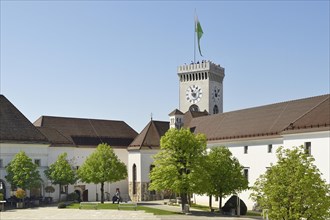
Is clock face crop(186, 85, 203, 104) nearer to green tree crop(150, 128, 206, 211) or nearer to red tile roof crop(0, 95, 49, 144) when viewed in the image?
red tile roof crop(0, 95, 49, 144)

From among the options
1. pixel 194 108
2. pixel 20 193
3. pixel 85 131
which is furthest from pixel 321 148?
pixel 194 108

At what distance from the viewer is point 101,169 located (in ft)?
212

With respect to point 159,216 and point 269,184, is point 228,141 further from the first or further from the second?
point 269,184

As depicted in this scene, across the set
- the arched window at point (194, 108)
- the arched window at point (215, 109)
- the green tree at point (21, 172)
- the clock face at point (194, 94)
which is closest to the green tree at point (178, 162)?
the green tree at point (21, 172)

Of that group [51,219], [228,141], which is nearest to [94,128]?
[228,141]

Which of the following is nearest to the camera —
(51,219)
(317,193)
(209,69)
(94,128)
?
(317,193)

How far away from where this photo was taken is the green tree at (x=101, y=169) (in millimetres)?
64750

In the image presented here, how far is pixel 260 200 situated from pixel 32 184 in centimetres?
3930

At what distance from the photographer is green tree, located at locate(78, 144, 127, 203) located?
6475 cm

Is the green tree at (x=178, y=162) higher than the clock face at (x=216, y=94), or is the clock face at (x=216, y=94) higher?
the clock face at (x=216, y=94)

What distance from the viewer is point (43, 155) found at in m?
68.3

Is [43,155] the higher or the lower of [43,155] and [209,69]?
the lower

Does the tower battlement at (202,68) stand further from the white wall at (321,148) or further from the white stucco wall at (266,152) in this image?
the white wall at (321,148)

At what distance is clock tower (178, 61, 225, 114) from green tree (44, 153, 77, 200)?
37.4 metres
